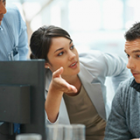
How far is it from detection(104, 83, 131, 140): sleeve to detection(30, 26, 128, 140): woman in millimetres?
254

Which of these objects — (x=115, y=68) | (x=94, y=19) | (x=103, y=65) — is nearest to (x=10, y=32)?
(x=103, y=65)

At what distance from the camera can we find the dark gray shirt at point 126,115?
1.26 m

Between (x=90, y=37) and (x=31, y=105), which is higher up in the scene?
(x=90, y=37)

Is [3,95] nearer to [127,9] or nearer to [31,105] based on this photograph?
[31,105]

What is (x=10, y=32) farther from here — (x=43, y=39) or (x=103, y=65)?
(x=103, y=65)

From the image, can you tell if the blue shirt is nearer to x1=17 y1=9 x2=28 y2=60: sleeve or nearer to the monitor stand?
x1=17 y1=9 x2=28 y2=60: sleeve

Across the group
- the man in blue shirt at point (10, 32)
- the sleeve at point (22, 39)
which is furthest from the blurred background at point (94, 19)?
the man in blue shirt at point (10, 32)

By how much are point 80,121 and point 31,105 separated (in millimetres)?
910

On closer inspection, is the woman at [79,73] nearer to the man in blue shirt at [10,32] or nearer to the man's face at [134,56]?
the man in blue shirt at [10,32]

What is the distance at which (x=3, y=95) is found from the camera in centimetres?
77

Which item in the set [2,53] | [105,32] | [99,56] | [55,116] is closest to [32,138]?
[55,116]

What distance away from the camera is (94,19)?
4379mm

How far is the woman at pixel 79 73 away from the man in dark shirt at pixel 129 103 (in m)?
0.26

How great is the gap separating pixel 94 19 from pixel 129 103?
10.7ft
